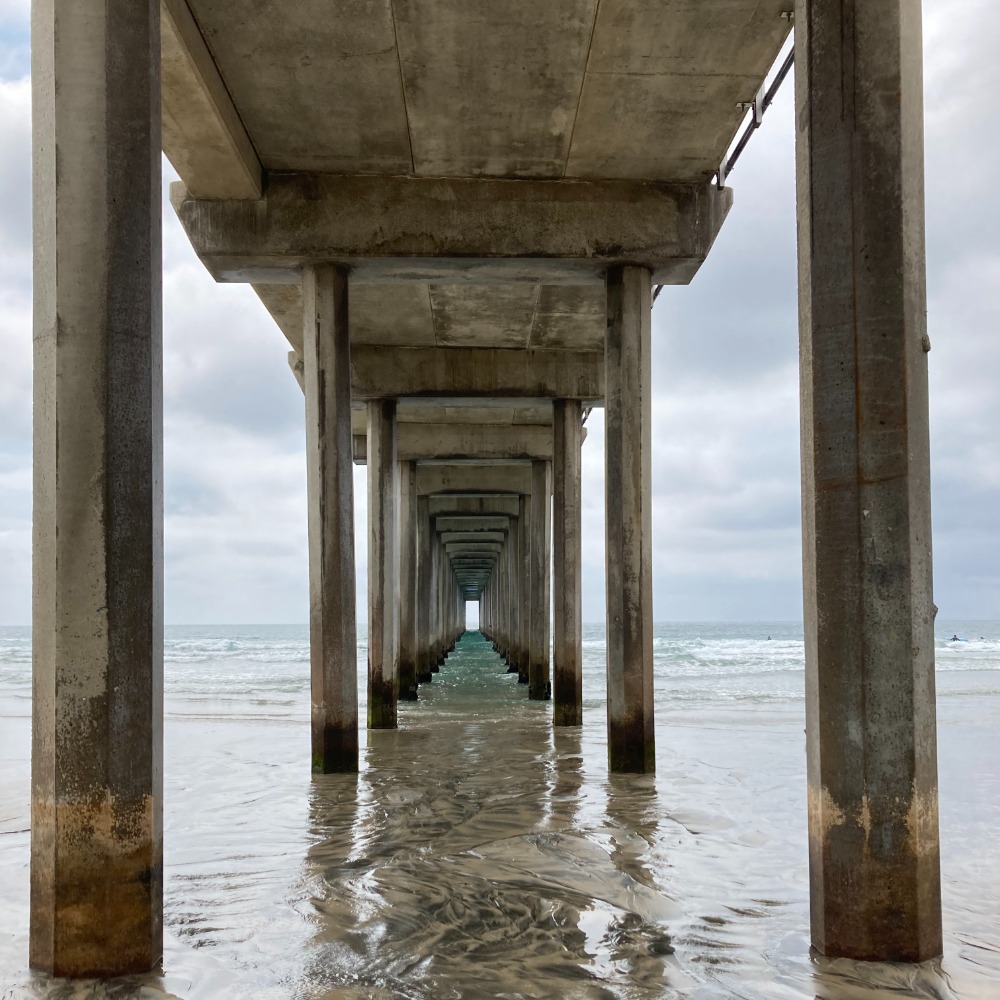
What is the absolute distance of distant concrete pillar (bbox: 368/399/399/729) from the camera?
1369 centimetres

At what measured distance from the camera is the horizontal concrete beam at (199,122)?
7242 millimetres

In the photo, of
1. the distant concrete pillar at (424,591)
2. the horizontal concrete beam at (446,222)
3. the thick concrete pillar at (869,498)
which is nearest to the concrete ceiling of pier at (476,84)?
the horizontal concrete beam at (446,222)

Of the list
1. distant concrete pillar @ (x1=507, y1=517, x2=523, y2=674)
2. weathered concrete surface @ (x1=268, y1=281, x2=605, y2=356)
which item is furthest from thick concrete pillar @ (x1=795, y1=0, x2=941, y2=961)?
distant concrete pillar @ (x1=507, y1=517, x2=523, y2=674)

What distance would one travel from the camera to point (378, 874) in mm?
5578

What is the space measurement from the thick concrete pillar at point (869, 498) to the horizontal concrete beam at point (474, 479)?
21.0m

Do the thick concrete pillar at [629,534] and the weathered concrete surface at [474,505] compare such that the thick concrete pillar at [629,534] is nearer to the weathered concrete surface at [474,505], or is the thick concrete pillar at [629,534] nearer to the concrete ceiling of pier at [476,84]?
the concrete ceiling of pier at [476,84]

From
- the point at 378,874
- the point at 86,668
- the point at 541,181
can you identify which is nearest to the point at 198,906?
the point at 378,874

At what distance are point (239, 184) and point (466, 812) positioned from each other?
5.80m

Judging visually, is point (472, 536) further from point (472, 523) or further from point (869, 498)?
point (869, 498)

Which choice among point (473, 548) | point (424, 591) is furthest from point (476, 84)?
point (473, 548)

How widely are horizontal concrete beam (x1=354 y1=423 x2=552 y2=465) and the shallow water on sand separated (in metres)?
8.73

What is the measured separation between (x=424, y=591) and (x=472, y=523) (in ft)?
25.5

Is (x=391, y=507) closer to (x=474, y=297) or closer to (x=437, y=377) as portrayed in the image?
(x=437, y=377)

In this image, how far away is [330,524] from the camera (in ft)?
31.6
